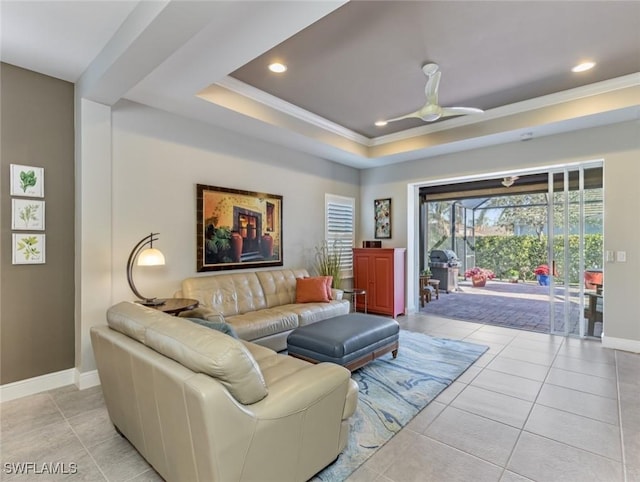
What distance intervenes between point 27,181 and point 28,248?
1.99 feet

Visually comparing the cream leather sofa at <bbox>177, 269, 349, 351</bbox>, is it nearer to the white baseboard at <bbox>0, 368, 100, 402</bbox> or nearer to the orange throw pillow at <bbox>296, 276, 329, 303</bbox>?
the orange throw pillow at <bbox>296, 276, 329, 303</bbox>

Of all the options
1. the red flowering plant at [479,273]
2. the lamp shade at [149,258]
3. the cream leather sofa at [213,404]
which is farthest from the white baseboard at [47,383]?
the red flowering plant at [479,273]

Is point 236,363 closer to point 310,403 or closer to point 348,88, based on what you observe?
point 310,403

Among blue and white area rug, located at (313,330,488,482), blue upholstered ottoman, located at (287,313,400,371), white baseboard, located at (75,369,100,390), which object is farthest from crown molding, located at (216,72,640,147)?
white baseboard, located at (75,369,100,390)

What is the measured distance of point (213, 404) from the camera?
1.32 metres

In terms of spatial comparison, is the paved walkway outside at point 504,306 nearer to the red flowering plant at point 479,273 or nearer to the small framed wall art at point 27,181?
the red flowering plant at point 479,273

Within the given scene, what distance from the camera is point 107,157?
130 inches

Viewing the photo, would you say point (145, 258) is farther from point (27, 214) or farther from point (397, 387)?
point (397, 387)

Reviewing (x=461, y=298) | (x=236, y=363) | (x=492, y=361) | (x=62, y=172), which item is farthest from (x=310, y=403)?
(x=461, y=298)

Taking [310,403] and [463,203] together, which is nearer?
[310,403]

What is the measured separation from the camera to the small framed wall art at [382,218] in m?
6.31

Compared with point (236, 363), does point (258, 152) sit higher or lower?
higher

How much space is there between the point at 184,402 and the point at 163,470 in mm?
712

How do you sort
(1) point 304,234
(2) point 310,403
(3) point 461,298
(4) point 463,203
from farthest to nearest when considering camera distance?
1. (4) point 463,203
2. (3) point 461,298
3. (1) point 304,234
4. (2) point 310,403
